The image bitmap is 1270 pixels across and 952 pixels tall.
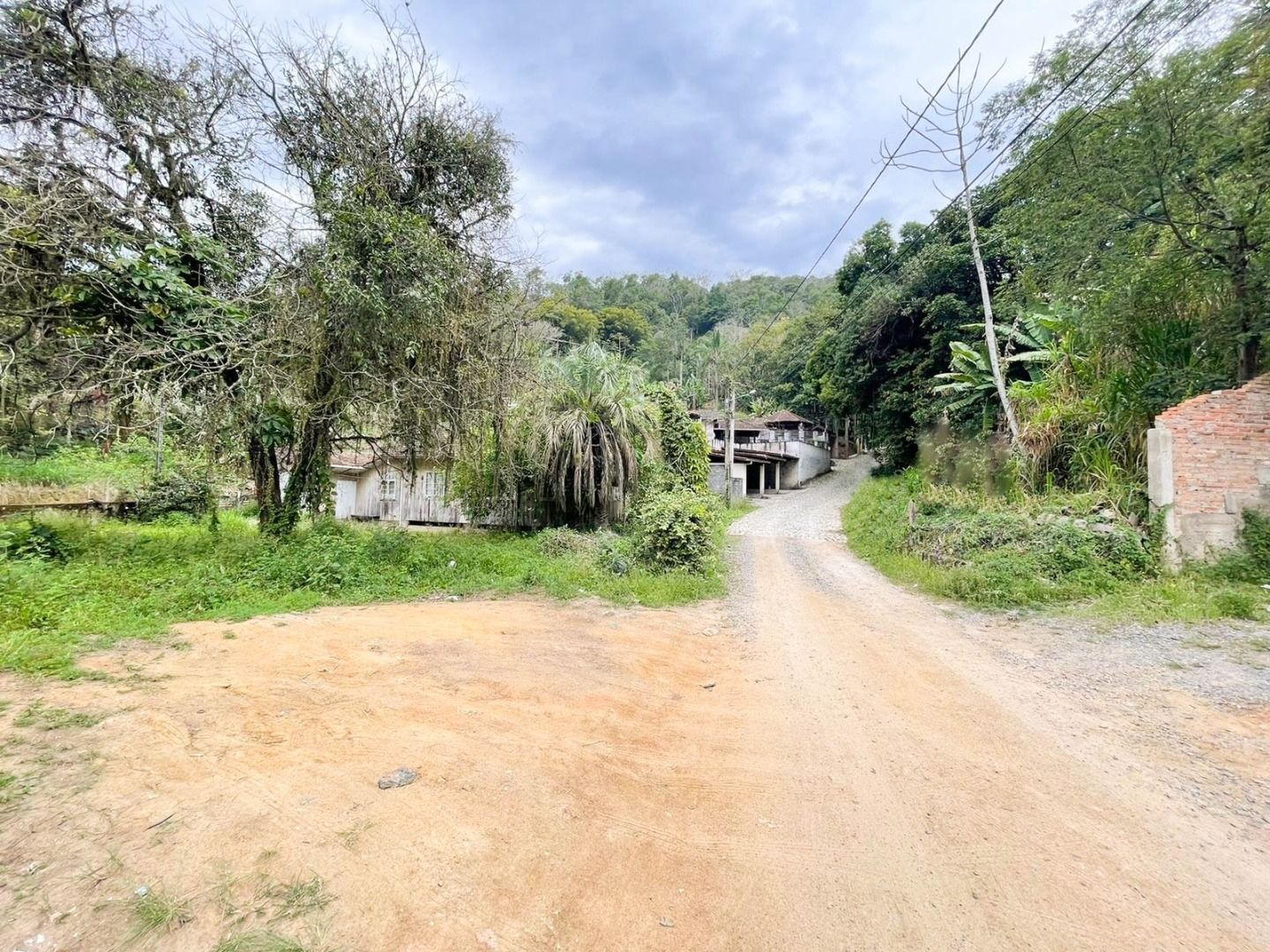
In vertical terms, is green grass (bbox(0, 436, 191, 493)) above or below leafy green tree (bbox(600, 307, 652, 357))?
below

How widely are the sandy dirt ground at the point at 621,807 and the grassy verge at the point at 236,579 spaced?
1.14 m

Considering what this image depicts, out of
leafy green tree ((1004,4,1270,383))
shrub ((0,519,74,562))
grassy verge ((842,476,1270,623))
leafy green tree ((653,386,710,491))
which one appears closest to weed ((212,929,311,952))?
grassy verge ((842,476,1270,623))

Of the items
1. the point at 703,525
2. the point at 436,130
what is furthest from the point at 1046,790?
the point at 436,130

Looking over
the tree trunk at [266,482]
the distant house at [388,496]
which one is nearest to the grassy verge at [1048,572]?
the distant house at [388,496]

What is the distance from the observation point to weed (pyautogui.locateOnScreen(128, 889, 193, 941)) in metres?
1.82

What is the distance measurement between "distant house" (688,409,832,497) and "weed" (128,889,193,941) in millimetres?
22444

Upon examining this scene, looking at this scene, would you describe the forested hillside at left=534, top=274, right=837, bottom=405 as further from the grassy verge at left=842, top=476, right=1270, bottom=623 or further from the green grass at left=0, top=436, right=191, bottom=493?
the grassy verge at left=842, top=476, right=1270, bottom=623

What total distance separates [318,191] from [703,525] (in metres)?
8.12

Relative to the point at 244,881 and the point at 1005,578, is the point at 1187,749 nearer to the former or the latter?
the point at 1005,578

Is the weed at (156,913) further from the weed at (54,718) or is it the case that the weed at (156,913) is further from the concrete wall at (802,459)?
the concrete wall at (802,459)

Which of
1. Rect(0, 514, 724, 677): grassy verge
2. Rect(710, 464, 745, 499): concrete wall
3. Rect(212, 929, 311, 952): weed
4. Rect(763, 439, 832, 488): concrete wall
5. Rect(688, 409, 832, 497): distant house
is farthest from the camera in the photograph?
Rect(763, 439, 832, 488): concrete wall

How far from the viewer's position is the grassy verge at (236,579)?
5043mm

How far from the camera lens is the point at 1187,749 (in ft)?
11.0

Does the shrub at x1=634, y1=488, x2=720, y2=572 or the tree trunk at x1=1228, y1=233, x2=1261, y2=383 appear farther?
the shrub at x1=634, y1=488, x2=720, y2=572
